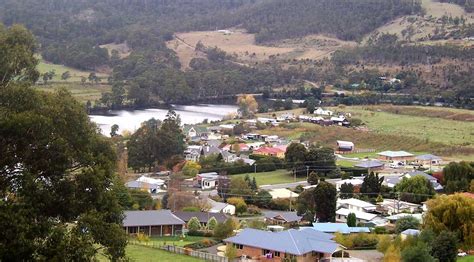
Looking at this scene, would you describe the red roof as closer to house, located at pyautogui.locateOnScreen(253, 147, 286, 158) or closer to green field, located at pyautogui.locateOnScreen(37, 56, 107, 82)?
house, located at pyautogui.locateOnScreen(253, 147, 286, 158)

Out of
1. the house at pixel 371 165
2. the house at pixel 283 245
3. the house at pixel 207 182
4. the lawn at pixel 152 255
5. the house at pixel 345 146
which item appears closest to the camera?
the lawn at pixel 152 255

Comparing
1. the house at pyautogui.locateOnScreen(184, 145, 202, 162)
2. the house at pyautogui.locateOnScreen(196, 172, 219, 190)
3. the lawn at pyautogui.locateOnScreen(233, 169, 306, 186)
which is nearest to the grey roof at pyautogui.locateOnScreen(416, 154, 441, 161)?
the lawn at pyautogui.locateOnScreen(233, 169, 306, 186)

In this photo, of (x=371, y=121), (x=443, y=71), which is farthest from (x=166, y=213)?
(x=443, y=71)

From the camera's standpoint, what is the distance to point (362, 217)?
89.3 feet

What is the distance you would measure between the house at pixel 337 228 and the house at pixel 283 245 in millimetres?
2108

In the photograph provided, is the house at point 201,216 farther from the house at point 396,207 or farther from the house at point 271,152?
the house at point 271,152

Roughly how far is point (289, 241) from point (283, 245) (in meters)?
0.24

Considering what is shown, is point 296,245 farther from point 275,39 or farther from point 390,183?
point 275,39

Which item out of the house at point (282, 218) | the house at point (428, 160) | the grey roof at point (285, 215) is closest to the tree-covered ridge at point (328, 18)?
the house at point (428, 160)

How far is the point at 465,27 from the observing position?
91.1 meters

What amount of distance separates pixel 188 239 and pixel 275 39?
87081mm

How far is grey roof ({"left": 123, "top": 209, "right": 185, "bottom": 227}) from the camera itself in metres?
24.2

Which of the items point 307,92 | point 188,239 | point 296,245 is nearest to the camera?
point 296,245

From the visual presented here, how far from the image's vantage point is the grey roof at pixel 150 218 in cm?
2419
